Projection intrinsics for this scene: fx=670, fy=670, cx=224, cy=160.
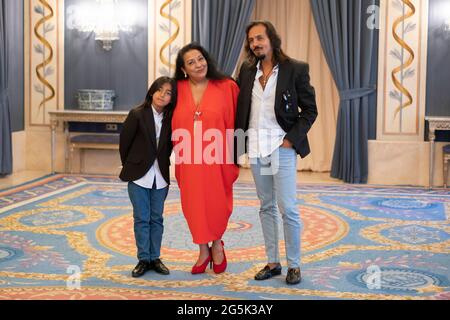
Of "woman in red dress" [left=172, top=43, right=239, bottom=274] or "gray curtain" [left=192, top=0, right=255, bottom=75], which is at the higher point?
"gray curtain" [left=192, top=0, right=255, bottom=75]

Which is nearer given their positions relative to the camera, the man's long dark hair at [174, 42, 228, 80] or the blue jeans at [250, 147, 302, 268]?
the blue jeans at [250, 147, 302, 268]

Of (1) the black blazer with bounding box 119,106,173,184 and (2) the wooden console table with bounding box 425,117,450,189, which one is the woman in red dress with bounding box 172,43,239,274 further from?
(2) the wooden console table with bounding box 425,117,450,189

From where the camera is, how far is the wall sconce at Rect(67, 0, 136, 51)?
8148 mm

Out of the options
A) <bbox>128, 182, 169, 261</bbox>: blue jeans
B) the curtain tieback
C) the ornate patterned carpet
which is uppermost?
the curtain tieback

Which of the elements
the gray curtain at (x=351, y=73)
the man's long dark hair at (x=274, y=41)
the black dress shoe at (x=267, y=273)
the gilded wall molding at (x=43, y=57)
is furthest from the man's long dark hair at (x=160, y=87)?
the gilded wall molding at (x=43, y=57)

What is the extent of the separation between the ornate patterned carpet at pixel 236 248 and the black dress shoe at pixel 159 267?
0.04m

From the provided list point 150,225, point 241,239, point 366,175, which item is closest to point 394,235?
point 241,239

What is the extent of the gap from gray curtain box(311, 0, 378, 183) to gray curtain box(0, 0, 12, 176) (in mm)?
3617

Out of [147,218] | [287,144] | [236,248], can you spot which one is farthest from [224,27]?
[287,144]

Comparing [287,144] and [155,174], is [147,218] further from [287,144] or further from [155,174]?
[287,144]

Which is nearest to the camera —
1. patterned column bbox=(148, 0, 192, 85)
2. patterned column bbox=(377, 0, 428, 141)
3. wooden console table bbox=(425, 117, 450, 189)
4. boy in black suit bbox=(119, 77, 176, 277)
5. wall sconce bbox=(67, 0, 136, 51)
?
boy in black suit bbox=(119, 77, 176, 277)

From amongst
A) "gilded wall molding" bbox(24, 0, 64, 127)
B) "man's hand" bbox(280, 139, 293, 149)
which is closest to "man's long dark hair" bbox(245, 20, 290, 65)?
"man's hand" bbox(280, 139, 293, 149)

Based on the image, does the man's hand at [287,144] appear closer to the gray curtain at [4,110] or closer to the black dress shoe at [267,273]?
the black dress shoe at [267,273]

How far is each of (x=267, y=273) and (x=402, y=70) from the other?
4436 millimetres
